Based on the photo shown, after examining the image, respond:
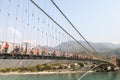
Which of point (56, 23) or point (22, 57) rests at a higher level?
point (56, 23)

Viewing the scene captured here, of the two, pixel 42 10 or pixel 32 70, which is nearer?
pixel 42 10

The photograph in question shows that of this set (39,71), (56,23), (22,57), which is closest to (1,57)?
(22,57)

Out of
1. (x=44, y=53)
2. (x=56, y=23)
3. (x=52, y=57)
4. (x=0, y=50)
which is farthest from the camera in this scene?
(x=56, y=23)

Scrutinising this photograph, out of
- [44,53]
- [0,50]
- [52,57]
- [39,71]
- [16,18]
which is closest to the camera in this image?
[0,50]

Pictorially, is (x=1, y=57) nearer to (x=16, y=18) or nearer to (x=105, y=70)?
(x=16, y=18)

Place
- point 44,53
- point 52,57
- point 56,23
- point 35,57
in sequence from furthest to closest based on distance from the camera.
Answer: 1. point 56,23
2. point 52,57
3. point 44,53
4. point 35,57

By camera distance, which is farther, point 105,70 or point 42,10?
point 105,70

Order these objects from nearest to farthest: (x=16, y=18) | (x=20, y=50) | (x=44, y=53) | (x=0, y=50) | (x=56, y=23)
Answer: (x=0, y=50)
(x=20, y=50)
(x=16, y=18)
(x=44, y=53)
(x=56, y=23)

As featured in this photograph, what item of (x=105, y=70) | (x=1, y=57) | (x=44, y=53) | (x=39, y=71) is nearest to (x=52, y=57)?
(x=44, y=53)

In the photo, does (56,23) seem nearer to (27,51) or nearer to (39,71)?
(27,51)
